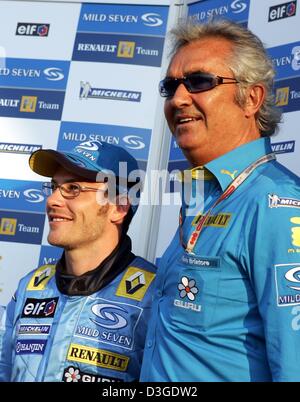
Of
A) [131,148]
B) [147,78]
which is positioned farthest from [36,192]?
[147,78]

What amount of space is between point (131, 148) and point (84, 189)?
3.05ft

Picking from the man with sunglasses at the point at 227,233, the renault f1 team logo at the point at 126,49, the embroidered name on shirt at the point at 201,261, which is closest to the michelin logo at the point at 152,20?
the renault f1 team logo at the point at 126,49

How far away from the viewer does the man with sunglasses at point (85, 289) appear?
2174 mm

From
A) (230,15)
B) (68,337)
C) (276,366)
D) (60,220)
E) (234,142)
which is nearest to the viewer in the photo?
(276,366)

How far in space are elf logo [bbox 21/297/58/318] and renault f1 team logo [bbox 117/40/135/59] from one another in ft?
5.34

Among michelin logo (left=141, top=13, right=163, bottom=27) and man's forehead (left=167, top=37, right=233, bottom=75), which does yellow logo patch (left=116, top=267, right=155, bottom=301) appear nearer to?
man's forehead (left=167, top=37, right=233, bottom=75)

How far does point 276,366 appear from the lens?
55.6 inches

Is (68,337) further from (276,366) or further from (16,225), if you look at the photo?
(16,225)

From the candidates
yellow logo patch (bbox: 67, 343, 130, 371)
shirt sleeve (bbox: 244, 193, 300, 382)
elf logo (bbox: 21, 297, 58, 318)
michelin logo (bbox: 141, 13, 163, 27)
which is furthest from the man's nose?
michelin logo (bbox: 141, 13, 163, 27)

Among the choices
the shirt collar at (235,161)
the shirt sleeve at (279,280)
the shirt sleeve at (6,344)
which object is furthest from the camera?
the shirt sleeve at (6,344)

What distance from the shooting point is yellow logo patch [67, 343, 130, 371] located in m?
2.15

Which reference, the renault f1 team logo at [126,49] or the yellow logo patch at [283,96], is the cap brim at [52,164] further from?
the renault f1 team logo at [126,49]

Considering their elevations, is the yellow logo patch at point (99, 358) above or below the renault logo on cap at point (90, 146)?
below

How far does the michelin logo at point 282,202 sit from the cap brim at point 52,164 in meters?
1.01
